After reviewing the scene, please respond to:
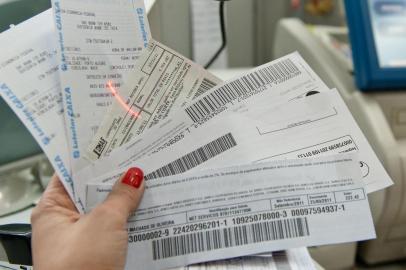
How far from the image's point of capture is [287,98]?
433 mm

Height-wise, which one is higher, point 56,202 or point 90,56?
point 90,56

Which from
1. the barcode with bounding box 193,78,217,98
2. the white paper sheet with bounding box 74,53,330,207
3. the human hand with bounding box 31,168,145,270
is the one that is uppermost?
the barcode with bounding box 193,78,217,98

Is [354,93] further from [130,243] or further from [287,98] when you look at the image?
[130,243]

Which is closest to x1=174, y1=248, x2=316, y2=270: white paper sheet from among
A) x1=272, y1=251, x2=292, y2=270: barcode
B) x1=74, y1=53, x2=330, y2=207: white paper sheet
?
x1=272, y1=251, x2=292, y2=270: barcode

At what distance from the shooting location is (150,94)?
16.9 inches

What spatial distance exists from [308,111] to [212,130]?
98 mm

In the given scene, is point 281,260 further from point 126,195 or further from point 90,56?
point 90,56

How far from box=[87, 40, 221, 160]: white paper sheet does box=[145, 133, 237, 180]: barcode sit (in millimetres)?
44

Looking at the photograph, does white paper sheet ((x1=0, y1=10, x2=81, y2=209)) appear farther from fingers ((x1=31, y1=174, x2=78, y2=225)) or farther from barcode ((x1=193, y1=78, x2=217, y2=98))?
barcode ((x1=193, y1=78, x2=217, y2=98))

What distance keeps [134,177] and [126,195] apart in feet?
0.06

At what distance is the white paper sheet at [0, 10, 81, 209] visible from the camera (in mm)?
402

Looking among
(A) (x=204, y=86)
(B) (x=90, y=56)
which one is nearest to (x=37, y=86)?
(B) (x=90, y=56)

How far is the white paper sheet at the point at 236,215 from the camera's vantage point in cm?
40

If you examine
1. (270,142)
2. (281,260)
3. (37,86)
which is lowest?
(281,260)
